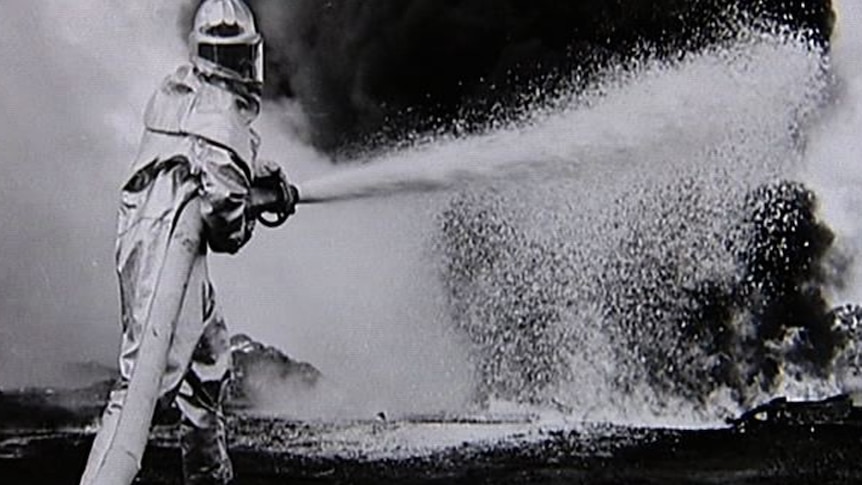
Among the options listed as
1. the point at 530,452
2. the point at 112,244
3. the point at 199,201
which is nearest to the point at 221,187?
the point at 199,201

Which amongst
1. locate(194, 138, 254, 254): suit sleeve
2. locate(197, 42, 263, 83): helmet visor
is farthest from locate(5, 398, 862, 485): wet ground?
locate(197, 42, 263, 83): helmet visor

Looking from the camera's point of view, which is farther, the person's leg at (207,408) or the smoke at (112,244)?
the smoke at (112,244)

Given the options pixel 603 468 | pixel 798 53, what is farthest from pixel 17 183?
pixel 798 53

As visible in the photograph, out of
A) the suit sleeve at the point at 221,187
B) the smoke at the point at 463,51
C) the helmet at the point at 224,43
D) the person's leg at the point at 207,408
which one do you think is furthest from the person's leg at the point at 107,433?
the smoke at the point at 463,51

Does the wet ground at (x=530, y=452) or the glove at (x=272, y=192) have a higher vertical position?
the glove at (x=272, y=192)

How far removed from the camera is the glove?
11.6 feet

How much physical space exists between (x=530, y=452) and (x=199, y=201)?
0.88 metres

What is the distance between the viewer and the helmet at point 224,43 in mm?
3486

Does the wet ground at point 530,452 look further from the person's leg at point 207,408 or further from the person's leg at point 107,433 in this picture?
the person's leg at point 107,433

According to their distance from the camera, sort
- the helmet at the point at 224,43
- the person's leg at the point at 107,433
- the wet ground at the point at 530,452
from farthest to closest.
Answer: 1. the wet ground at the point at 530,452
2. the helmet at the point at 224,43
3. the person's leg at the point at 107,433

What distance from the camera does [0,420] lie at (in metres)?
3.84

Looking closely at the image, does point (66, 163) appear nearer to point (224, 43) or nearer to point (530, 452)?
point (224, 43)

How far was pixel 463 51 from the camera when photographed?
12.6 feet

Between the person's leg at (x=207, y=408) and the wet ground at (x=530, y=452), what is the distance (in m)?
0.15
